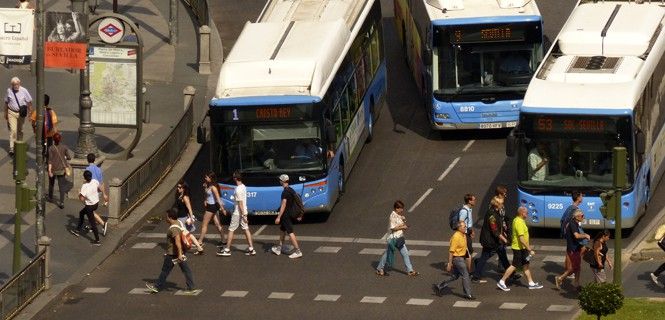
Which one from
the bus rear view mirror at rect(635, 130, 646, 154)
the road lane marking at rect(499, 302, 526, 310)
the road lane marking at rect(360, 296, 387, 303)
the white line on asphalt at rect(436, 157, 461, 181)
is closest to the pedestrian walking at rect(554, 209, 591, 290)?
the road lane marking at rect(499, 302, 526, 310)

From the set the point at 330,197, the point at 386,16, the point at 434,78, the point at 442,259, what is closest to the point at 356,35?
the point at 434,78

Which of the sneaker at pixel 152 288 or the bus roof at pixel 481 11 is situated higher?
the bus roof at pixel 481 11

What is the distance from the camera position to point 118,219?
3734 centimetres

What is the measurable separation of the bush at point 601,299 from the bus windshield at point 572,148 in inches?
248

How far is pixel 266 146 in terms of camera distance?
37.1 m

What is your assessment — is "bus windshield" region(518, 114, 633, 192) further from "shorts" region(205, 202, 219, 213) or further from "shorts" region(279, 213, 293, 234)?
"shorts" region(205, 202, 219, 213)

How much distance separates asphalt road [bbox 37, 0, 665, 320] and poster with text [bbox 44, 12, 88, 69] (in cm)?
369

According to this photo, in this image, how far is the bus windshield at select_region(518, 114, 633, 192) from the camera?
116 feet

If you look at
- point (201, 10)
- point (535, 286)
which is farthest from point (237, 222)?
point (201, 10)

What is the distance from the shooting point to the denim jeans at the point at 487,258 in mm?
33156

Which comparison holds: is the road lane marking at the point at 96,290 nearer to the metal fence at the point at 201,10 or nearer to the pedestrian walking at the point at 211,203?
the pedestrian walking at the point at 211,203

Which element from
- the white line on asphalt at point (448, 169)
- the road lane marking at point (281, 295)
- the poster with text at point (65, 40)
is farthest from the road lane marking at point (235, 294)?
the white line on asphalt at point (448, 169)

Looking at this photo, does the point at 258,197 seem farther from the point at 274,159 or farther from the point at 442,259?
the point at 442,259

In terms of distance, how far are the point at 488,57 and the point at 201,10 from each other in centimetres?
1214
